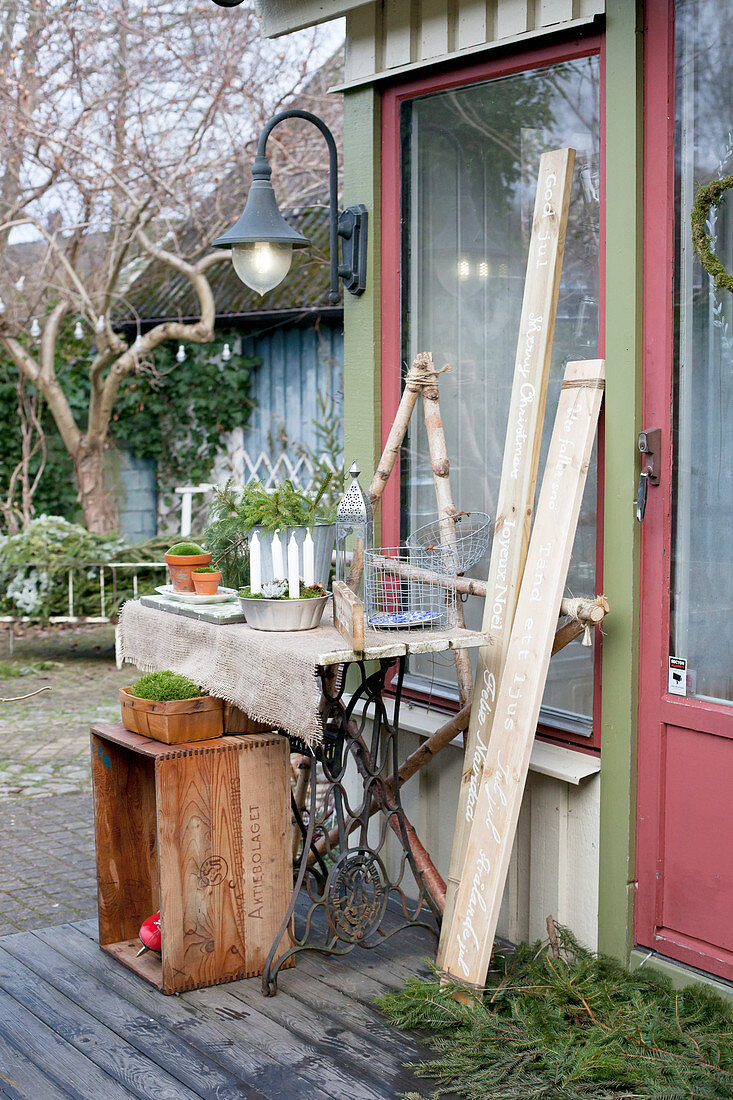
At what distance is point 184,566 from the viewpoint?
393 cm

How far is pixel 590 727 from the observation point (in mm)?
3578

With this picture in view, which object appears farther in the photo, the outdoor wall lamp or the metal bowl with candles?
the outdoor wall lamp

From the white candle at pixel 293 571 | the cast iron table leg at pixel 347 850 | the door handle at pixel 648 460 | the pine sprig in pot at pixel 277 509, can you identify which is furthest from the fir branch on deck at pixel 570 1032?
the pine sprig in pot at pixel 277 509

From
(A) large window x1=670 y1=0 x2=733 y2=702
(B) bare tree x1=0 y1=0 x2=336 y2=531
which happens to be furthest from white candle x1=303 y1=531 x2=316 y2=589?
(B) bare tree x1=0 y1=0 x2=336 y2=531

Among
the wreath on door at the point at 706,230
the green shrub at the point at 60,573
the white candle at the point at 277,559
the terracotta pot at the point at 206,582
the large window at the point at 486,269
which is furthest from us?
the green shrub at the point at 60,573

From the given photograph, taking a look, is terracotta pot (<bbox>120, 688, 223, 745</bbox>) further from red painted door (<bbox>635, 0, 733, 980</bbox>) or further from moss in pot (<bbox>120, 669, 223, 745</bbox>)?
red painted door (<bbox>635, 0, 733, 980</bbox>)

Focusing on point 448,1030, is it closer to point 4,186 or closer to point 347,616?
point 347,616

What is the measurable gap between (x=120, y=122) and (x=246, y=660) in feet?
24.9

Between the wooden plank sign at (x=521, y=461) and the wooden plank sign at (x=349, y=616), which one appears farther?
the wooden plank sign at (x=521, y=461)

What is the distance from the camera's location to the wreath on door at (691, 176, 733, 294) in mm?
2941

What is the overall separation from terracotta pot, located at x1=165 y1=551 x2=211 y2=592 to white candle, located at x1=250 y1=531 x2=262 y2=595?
1.33 ft

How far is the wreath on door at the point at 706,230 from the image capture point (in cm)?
294

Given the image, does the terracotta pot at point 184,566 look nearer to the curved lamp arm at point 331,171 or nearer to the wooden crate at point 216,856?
the wooden crate at point 216,856

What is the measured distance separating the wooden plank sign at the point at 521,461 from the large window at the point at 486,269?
193mm
